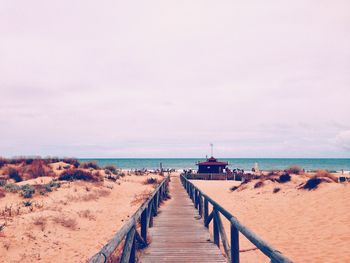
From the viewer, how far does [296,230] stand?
37.2 feet

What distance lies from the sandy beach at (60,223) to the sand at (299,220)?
16.6ft

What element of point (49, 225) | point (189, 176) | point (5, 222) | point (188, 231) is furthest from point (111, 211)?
point (189, 176)

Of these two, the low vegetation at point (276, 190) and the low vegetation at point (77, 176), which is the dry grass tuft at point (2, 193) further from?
the low vegetation at point (276, 190)

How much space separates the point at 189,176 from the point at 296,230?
29663mm

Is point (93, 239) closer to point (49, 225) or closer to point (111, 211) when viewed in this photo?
point (49, 225)

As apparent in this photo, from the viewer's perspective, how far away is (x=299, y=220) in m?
12.9

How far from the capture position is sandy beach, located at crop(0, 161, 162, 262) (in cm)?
887

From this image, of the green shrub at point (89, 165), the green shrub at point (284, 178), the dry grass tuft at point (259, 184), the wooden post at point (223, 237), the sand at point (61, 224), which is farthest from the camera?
the green shrub at point (89, 165)

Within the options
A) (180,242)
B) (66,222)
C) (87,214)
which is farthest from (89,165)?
(180,242)

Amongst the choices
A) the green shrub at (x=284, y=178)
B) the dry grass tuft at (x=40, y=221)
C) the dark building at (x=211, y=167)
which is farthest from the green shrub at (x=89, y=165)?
the dry grass tuft at (x=40, y=221)

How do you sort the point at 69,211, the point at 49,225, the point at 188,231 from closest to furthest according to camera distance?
the point at 188,231 → the point at 49,225 → the point at 69,211

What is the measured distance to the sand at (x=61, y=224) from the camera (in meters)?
8.86

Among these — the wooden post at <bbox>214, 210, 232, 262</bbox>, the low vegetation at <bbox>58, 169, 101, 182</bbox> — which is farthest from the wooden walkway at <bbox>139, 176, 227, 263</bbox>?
the low vegetation at <bbox>58, 169, 101, 182</bbox>

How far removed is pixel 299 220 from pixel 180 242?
718 centimetres
